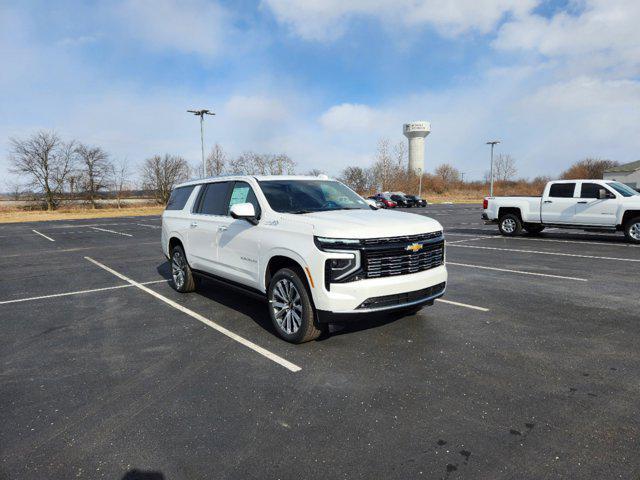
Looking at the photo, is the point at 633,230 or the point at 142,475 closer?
the point at 142,475

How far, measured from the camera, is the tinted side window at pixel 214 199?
6.14 meters

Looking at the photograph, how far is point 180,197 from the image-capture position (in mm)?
7562

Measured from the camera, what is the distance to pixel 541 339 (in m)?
4.85

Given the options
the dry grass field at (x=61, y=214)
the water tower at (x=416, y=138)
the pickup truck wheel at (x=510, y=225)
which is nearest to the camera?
the pickup truck wheel at (x=510, y=225)

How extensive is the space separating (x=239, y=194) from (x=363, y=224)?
2.19m

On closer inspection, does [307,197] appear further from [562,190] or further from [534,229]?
[534,229]

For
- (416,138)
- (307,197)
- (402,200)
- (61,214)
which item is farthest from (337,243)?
(416,138)

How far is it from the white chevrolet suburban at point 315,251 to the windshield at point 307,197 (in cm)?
1

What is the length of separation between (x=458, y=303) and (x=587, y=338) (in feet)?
6.10

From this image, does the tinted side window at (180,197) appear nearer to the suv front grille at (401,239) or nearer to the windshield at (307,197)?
the windshield at (307,197)

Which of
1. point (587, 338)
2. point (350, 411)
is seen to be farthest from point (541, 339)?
point (350, 411)

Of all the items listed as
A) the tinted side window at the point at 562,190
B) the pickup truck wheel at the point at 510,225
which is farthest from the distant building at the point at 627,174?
the tinted side window at the point at 562,190

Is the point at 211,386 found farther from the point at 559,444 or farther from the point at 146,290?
the point at 146,290

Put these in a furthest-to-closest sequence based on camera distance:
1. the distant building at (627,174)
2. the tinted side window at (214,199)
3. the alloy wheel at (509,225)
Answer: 1. the distant building at (627,174)
2. the alloy wheel at (509,225)
3. the tinted side window at (214,199)
